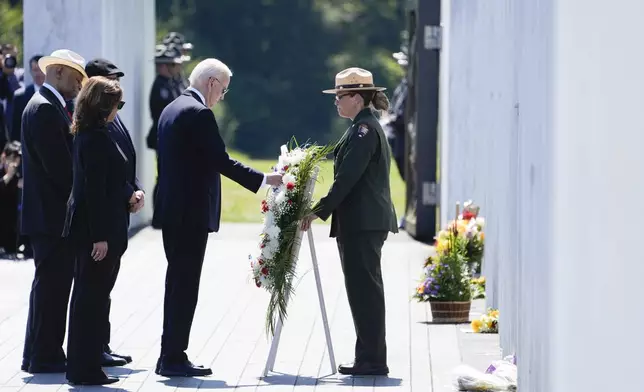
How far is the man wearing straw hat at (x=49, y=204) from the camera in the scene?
858 centimetres

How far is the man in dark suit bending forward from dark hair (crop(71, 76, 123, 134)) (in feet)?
1.56

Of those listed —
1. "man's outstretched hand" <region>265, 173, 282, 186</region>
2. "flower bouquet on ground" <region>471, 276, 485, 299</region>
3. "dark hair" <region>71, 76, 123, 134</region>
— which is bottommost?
"flower bouquet on ground" <region>471, 276, 485, 299</region>

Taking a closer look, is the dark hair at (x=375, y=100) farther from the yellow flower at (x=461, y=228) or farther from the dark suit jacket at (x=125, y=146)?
the yellow flower at (x=461, y=228)

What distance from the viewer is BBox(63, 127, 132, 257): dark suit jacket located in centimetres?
807

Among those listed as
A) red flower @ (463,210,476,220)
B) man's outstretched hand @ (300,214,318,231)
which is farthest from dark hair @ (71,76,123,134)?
red flower @ (463,210,476,220)

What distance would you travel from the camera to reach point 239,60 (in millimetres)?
55031

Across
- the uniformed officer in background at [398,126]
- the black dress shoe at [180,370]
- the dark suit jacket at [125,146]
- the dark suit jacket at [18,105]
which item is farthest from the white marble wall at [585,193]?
the uniformed officer in background at [398,126]

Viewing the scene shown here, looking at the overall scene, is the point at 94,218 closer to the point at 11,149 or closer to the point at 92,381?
the point at 92,381

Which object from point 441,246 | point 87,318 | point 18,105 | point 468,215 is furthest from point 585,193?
point 18,105

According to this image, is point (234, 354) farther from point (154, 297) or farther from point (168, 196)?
point (154, 297)

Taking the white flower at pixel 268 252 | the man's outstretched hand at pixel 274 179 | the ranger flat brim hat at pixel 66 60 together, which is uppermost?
the ranger flat brim hat at pixel 66 60

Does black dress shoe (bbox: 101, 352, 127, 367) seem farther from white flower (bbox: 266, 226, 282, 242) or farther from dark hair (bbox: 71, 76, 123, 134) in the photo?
dark hair (bbox: 71, 76, 123, 134)

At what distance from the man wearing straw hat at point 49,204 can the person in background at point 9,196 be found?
16.8 feet

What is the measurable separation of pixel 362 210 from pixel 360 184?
152 millimetres
